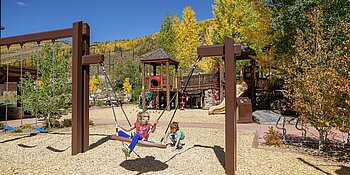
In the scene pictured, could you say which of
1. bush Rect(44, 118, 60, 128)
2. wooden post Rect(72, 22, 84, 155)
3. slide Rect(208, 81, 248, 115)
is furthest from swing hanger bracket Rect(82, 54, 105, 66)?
slide Rect(208, 81, 248, 115)

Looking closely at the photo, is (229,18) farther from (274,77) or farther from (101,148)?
(101,148)

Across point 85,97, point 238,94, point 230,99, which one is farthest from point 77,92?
point 238,94

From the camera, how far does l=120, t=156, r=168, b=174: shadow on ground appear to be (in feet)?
15.7

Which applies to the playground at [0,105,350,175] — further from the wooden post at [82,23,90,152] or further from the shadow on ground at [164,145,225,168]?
the wooden post at [82,23,90,152]

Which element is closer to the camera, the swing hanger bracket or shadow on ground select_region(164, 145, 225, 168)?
shadow on ground select_region(164, 145, 225, 168)

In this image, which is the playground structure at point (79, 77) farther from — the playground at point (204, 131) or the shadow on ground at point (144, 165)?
the shadow on ground at point (144, 165)

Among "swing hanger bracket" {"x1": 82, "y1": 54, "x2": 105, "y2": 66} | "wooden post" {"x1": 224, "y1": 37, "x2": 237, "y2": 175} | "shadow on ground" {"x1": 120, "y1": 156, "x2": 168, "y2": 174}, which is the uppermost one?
"swing hanger bracket" {"x1": 82, "y1": 54, "x2": 105, "y2": 66}

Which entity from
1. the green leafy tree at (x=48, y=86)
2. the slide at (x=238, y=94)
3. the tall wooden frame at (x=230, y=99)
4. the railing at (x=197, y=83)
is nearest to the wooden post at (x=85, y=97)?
the tall wooden frame at (x=230, y=99)

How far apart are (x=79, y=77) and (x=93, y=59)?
584 mm

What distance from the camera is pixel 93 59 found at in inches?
224

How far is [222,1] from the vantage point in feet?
68.2

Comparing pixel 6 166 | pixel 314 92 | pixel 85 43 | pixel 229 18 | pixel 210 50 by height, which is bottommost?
pixel 6 166

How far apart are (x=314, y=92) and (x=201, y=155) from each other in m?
2.89

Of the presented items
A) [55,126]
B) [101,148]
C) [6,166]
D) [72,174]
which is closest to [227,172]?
[72,174]
